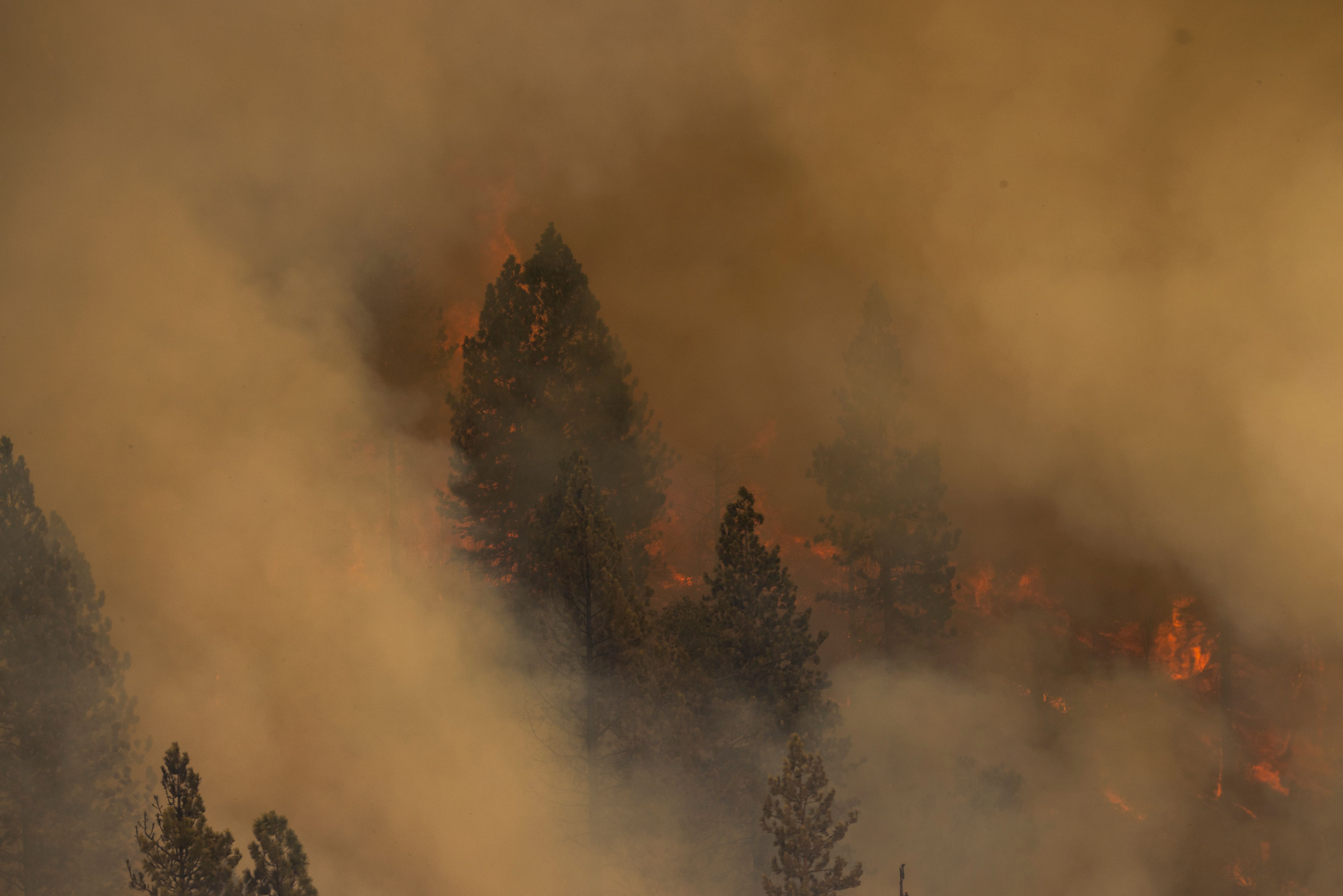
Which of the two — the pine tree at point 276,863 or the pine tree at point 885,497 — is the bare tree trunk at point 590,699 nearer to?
the pine tree at point 276,863

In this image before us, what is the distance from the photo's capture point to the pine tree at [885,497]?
25.0 m

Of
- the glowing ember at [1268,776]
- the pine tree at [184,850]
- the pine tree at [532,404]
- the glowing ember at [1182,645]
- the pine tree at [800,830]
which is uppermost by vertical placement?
the glowing ember at [1182,645]

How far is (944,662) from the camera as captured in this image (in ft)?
98.9

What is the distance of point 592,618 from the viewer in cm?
1742

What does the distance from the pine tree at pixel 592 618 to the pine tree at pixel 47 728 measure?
8.54 metres

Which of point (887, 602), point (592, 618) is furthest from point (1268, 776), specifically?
point (592, 618)

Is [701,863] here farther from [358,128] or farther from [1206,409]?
[358,128]

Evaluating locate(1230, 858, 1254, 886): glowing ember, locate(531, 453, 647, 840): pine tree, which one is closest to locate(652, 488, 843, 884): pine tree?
locate(531, 453, 647, 840): pine tree

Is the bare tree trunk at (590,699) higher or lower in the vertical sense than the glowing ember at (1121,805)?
lower

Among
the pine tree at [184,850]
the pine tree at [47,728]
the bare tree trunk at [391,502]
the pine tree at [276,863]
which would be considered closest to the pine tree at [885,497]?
the bare tree trunk at [391,502]

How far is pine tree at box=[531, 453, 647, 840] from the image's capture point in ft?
56.3

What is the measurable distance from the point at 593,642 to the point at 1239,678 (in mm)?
21767

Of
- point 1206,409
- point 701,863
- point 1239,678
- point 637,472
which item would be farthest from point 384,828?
point 1206,409

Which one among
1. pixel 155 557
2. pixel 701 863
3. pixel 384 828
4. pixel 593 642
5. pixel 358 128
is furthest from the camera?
pixel 358 128
